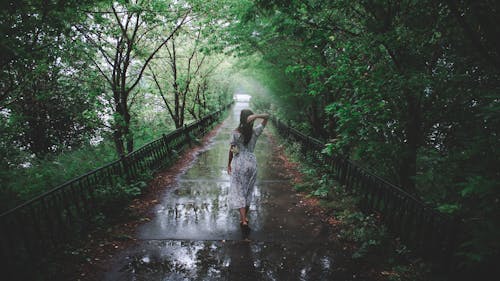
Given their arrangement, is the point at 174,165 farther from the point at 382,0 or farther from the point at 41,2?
the point at 382,0

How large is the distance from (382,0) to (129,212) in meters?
5.65

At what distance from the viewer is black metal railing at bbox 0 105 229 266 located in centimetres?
342

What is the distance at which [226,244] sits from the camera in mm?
4297

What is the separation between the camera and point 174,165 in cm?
924

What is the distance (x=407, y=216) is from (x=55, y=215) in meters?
5.22

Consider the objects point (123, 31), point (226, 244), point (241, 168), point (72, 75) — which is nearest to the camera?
point (226, 244)

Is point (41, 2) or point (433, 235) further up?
point (41, 2)

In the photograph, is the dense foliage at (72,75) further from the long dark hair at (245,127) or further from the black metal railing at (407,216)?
the black metal railing at (407,216)

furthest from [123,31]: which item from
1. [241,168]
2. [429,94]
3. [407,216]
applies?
[407,216]

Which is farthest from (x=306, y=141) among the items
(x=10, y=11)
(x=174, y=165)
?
(x=10, y=11)

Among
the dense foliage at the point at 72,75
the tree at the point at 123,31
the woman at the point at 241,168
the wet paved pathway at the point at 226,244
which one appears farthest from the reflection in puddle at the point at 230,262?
the tree at the point at 123,31

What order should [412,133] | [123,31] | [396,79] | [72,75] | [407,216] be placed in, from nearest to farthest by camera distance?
1. [396,79]
2. [407,216]
3. [412,133]
4. [123,31]
5. [72,75]

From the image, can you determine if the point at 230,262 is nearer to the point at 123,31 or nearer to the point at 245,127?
the point at 245,127

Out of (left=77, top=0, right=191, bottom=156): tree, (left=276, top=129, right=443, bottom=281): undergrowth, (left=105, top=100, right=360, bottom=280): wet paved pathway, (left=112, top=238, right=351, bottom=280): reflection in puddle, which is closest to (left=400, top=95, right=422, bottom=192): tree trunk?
(left=276, top=129, right=443, bottom=281): undergrowth
